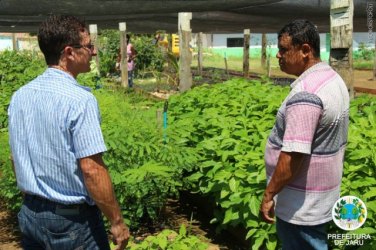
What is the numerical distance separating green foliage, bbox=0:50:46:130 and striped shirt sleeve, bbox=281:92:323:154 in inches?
179

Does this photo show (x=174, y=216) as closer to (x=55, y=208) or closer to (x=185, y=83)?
(x=55, y=208)

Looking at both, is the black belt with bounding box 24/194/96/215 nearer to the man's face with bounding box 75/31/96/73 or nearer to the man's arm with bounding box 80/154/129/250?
the man's arm with bounding box 80/154/129/250

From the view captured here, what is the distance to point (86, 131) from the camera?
1973 millimetres

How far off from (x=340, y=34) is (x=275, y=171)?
97.9 inches

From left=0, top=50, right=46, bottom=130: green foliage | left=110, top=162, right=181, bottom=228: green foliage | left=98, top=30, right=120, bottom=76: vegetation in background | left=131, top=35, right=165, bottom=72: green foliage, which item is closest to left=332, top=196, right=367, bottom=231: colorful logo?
left=110, top=162, right=181, bottom=228: green foliage

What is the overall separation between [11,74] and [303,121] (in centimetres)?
770

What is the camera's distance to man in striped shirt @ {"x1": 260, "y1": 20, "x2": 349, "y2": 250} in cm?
219

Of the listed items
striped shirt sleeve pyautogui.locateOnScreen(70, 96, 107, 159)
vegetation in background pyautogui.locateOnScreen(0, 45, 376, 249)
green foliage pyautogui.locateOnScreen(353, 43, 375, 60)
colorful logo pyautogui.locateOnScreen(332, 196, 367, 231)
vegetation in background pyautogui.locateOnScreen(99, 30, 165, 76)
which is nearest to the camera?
striped shirt sleeve pyautogui.locateOnScreen(70, 96, 107, 159)

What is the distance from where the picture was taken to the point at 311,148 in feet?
7.43

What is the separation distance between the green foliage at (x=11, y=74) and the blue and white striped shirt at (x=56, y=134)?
13.2 ft

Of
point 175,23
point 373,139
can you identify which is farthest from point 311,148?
point 175,23

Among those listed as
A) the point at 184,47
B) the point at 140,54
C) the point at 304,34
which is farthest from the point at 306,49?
the point at 140,54

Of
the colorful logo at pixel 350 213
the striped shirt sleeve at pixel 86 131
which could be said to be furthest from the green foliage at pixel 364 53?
the striped shirt sleeve at pixel 86 131

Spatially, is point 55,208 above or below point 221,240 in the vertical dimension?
above
